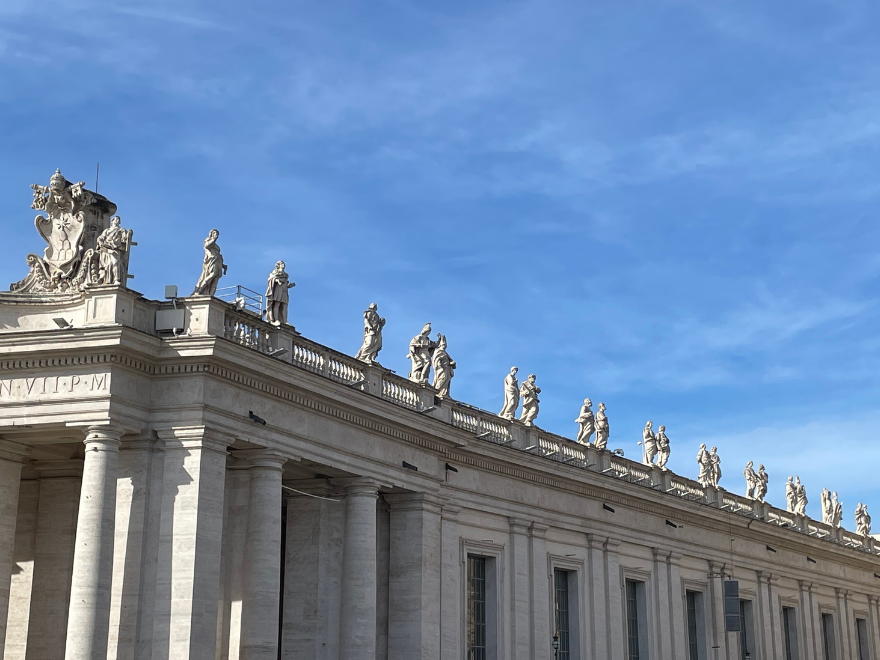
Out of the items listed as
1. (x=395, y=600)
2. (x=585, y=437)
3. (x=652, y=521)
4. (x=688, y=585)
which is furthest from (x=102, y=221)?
(x=688, y=585)

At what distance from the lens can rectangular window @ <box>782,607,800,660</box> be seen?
59.7 m

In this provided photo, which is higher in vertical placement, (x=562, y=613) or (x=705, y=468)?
(x=705, y=468)

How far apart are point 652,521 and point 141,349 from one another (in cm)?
2622

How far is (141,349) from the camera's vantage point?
2900 cm

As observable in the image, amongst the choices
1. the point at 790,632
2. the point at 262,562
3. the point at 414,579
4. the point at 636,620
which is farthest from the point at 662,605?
the point at 262,562

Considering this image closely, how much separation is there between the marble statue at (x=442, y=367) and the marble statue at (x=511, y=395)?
12.0ft

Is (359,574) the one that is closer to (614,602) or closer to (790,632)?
(614,602)

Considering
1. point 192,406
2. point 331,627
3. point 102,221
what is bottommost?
point 331,627

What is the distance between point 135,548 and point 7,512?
3.58 m

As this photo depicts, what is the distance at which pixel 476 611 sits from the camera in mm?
39812

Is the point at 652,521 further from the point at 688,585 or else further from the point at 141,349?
the point at 141,349

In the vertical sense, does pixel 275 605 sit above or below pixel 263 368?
below

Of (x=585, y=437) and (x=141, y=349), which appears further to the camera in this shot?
(x=585, y=437)

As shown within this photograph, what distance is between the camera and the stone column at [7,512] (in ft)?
98.2
